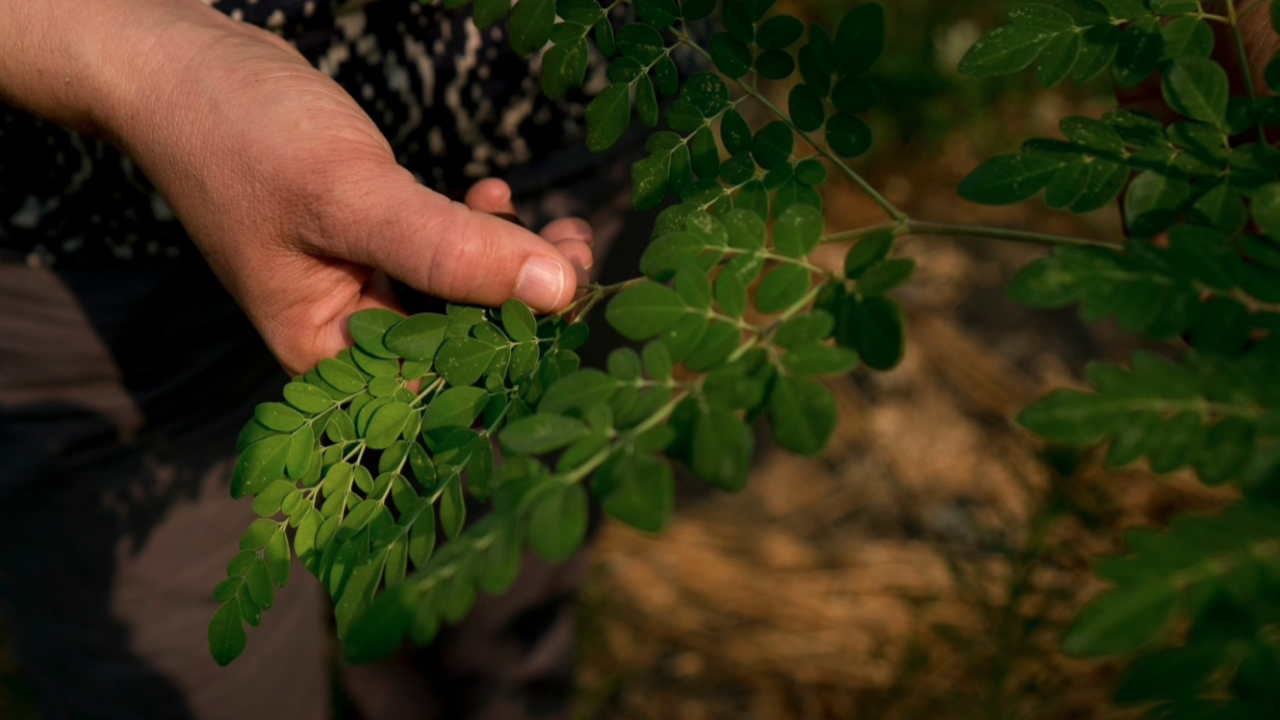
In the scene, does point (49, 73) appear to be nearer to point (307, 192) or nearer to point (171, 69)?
point (171, 69)

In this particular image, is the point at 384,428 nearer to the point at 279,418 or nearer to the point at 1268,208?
the point at 279,418

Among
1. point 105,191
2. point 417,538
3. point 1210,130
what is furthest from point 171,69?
point 1210,130

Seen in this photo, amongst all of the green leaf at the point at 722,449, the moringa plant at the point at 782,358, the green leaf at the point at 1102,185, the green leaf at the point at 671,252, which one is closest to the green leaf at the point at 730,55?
the moringa plant at the point at 782,358

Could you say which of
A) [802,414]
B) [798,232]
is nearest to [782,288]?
[798,232]

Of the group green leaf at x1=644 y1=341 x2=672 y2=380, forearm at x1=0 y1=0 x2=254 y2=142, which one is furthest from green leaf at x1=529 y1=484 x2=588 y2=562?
forearm at x1=0 y1=0 x2=254 y2=142

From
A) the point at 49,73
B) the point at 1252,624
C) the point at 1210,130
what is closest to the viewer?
the point at 1252,624

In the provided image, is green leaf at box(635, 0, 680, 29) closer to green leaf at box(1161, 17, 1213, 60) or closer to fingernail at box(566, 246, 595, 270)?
fingernail at box(566, 246, 595, 270)
